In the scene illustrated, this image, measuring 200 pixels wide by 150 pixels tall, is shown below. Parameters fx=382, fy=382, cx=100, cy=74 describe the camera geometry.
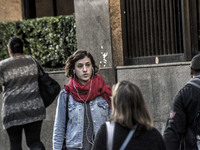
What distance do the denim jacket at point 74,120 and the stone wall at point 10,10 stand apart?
7.04m

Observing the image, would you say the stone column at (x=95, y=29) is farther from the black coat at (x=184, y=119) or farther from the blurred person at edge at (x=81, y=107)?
the black coat at (x=184, y=119)

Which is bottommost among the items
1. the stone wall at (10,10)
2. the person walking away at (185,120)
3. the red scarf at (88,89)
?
the person walking away at (185,120)

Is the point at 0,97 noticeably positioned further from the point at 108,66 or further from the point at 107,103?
the point at 107,103

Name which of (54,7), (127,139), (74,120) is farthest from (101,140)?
(54,7)

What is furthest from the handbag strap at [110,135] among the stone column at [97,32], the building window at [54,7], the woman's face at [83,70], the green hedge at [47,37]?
the building window at [54,7]

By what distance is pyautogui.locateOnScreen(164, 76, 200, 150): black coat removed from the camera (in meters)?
3.77

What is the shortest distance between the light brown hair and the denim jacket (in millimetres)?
1281

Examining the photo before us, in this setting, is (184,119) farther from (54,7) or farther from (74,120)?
(54,7)

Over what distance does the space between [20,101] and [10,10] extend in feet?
18.4

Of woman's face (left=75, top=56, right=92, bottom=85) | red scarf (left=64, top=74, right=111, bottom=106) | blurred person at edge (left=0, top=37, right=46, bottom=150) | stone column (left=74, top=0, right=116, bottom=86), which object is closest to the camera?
red scarf (left=64, top=74, right=111, bottom=106)

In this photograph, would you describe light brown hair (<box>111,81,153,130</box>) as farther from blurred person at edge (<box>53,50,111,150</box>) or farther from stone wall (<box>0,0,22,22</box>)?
stone wall (<box>0,0,22,22</box>)

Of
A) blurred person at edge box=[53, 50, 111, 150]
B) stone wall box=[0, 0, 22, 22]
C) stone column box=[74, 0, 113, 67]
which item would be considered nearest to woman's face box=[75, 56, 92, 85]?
blurred person at edge box=[53, 50, 111, 150]

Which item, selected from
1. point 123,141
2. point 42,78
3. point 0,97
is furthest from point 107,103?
point 0,97

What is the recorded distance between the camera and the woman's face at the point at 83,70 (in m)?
4.18
